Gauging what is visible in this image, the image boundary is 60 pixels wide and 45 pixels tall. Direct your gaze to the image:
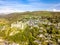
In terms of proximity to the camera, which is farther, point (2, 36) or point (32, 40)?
point (2, 36)

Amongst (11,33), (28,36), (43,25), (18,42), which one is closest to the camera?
(18,42)

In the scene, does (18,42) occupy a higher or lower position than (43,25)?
lower

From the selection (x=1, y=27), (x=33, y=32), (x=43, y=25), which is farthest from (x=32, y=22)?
(x=1, y=27)

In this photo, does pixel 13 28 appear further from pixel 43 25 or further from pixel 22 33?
pixel 43 25

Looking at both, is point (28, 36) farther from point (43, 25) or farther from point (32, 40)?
point (43, 25)

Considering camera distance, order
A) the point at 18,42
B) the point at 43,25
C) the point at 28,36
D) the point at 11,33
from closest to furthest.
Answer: the point at 18,42 → the point at 28,36 → the point at 11,33 → the point at 43,25

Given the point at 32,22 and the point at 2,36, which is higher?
the point at 32,22

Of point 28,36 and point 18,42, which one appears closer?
point 18,42

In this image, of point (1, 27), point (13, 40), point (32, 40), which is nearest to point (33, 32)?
point (32, 40)
